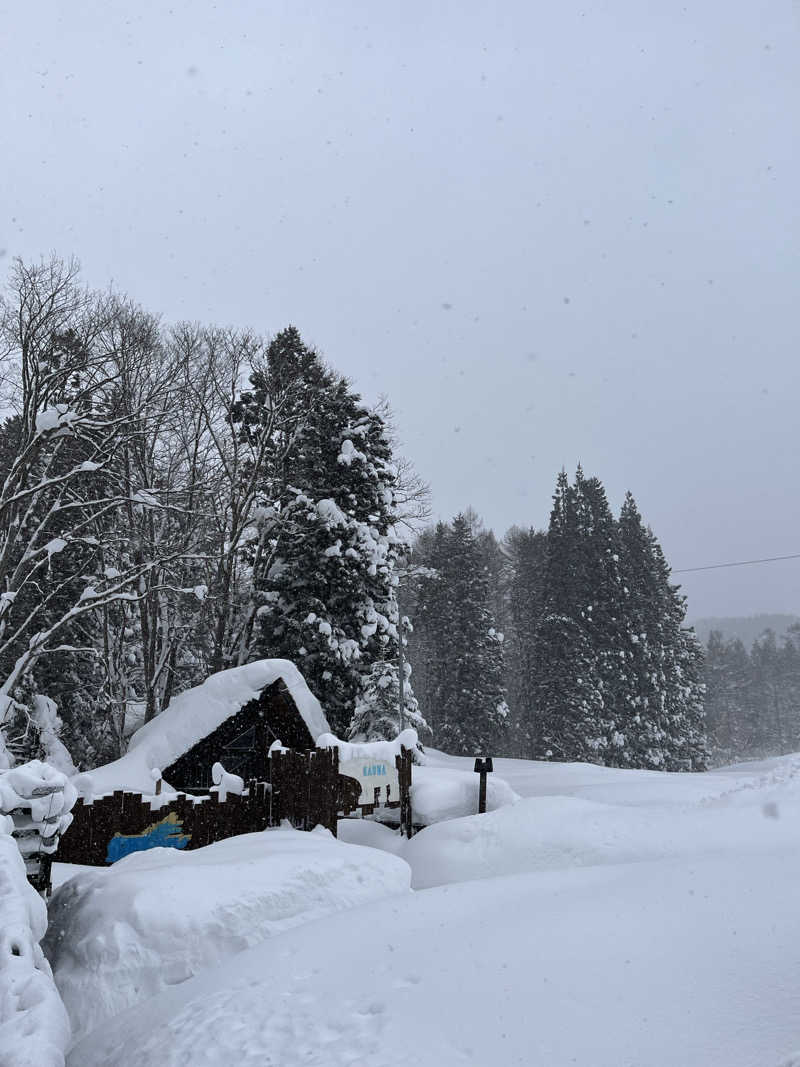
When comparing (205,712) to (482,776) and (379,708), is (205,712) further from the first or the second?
(379,708)

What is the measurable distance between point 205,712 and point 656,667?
28123 mm

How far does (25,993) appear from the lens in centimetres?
357

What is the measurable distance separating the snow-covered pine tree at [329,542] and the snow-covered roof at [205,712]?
17.1 ft

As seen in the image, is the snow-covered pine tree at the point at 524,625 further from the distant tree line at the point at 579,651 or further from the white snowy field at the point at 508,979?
the white snowy field at the point at 508,979

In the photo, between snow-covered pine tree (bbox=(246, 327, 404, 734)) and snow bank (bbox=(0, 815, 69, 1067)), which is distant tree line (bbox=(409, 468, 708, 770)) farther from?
snow bank (bbox=(0, 815, 69, 1067))

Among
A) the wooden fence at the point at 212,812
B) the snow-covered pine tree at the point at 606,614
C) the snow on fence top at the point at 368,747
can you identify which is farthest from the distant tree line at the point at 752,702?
the wooden fence at the point at 212,812

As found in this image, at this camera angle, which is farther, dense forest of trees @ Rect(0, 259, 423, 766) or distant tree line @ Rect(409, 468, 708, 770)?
distant tree line @ Rect(409, 468, 708, 770)

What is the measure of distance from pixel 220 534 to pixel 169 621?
3.18m

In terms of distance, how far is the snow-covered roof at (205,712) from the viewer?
14.8 metres

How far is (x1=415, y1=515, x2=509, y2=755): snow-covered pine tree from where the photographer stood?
126 feet

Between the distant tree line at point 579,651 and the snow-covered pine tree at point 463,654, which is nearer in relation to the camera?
the distant tree line at point 579,651

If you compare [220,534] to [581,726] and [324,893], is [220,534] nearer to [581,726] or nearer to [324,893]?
[324,893]

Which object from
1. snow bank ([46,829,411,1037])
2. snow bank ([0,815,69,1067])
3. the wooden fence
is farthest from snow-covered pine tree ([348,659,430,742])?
snow bank ([0,815,69,1067])

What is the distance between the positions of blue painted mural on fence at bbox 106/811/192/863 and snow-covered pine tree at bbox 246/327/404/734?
503 inches
